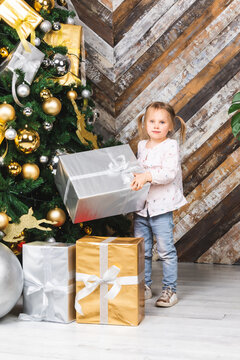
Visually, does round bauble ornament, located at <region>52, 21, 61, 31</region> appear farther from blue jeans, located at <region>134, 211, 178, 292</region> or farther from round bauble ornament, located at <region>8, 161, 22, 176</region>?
blue jeans, located at <region>134, 211, 178, 292</region>

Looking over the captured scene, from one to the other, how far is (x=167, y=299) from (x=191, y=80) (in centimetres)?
140

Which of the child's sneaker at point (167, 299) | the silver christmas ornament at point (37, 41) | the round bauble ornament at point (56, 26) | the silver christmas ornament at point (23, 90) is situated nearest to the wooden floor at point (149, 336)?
the child's sneaker at point (167, 299)

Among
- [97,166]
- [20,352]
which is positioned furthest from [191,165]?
[20,352]

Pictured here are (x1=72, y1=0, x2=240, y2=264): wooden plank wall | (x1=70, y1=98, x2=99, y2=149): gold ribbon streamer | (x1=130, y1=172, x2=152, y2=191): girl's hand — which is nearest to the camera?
(x1=130, y1=172, x2=152, y2=191): girl's hand

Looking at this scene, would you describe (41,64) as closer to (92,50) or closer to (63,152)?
(63,152)

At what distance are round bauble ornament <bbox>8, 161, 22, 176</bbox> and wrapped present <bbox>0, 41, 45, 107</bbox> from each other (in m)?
0.26

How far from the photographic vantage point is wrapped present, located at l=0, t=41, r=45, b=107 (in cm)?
224

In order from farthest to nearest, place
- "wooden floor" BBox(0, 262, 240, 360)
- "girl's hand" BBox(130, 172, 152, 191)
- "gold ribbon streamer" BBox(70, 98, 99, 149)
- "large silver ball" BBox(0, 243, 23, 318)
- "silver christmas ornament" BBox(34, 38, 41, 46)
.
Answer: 1. "gold ribbon streamer" BBox(70, 98, 99, 149)
2. "silver christmas ornament" BBox(34, 38, 41, 46)
3. "girl's hand" BBox(130, 172, 152, 191)
4. "large silver ball" BBox(0, 243, 23, 318)
5. "wooden floor" BBox(0, 262, 240, 360)

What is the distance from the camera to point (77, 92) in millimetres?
2545

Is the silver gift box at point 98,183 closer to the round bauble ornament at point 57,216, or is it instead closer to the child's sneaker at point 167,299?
the round bauble ornament at point 57,216

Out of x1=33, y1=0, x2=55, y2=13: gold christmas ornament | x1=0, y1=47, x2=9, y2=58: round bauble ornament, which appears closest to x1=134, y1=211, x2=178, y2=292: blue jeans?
x1=0, y1=47, x2=9, y2=58: round bauble ornament

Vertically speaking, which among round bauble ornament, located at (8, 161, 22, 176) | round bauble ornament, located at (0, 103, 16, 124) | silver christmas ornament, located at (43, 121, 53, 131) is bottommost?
round bauble ornament, located at (8, 161, 22, 176)

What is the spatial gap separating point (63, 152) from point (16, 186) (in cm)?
30

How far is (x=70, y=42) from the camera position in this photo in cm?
256
